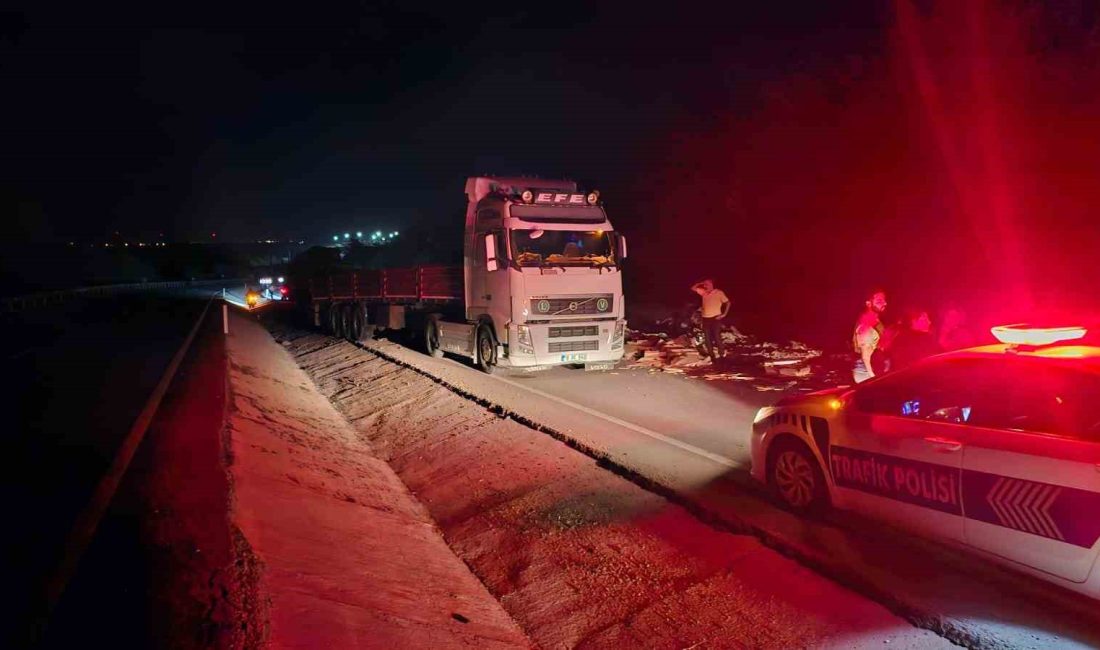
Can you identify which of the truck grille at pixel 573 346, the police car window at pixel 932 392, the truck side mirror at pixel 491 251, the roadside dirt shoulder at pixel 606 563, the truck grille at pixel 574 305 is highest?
the truck side mirror at pixel 491 251

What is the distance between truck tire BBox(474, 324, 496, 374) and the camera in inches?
526

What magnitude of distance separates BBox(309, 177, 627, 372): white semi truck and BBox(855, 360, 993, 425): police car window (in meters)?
7.77

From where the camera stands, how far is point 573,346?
12.8 meters

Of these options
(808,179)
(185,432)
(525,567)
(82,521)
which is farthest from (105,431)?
Result: (808,179)

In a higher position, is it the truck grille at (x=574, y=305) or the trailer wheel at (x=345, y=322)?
the truck grille at (x=574, y=305)

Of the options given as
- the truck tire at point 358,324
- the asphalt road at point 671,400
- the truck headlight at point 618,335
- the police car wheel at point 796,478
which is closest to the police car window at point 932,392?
the police car wheel at point 796,478

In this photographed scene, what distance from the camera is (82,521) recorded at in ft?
17.3

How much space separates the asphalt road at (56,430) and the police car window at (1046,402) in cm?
536

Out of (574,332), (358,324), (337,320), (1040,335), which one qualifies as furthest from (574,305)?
(337,320)

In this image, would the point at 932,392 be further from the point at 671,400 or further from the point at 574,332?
the point at 574,332

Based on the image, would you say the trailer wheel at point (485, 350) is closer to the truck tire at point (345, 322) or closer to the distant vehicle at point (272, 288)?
the truck tire at point (345, 322)

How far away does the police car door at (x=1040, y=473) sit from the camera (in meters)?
3.60

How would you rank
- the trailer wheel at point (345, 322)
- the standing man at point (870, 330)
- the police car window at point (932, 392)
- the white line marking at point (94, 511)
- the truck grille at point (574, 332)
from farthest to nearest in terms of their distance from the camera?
1. the trailer wheel at point (345, 322)
2. the truck grille at point (574, 332)
3. the standing man at point (870, 330)
4. the police car window at point (932, 392)
5. the white line marking at point (94, 511)

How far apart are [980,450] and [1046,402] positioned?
53 cm
